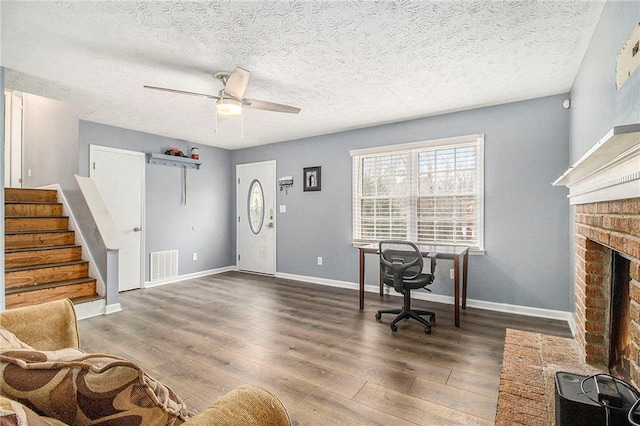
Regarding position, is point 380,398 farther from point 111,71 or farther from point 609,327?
point 111,71

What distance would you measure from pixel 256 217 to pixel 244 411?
207 inches

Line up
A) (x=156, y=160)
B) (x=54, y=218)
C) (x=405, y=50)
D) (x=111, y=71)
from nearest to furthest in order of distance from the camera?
1. (x=405, y=50)
2. (x=111, y=71)
3. (x=54, y=218)
4. (x=156, y=160)

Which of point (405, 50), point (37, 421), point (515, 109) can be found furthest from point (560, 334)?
point (37, 421)

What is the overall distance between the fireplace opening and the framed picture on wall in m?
3.76

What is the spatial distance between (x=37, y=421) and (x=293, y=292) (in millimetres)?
4055

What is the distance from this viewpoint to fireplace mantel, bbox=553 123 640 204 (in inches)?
39.1

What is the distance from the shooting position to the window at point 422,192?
3.82 meters

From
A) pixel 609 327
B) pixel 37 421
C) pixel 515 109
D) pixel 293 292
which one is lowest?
pixel 293 292

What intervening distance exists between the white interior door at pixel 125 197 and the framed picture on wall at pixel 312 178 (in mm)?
2569

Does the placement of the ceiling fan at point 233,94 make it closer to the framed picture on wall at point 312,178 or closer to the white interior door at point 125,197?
the framed picture on wall at point 312,178

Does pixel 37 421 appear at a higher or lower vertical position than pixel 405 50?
lower

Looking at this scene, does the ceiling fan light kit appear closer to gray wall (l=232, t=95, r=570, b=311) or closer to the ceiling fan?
the ceiling fan

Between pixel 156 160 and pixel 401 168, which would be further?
pixel 156 160

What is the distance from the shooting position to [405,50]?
241 cm
